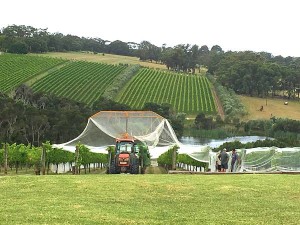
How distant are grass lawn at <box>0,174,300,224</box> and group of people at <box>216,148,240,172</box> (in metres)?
8.36

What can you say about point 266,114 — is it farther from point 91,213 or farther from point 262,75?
point 91,213

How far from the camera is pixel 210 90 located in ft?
347

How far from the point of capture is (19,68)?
106 metres

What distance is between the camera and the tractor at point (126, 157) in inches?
875

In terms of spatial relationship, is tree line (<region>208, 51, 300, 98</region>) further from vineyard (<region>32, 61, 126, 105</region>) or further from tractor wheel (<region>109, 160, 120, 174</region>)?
tractor wheel (<region>109, 160, 120, 174</region>)

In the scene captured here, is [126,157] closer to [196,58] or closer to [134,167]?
[134,167]

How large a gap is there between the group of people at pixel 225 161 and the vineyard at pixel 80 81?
58.4m

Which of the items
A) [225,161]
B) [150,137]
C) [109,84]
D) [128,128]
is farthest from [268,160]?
[109,84]

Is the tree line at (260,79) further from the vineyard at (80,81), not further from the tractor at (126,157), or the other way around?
the tractor at (126,157)

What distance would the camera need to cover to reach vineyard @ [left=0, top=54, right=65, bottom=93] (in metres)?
91.3

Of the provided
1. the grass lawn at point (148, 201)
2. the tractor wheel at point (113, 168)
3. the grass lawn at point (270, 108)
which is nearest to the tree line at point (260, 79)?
the grass lawn at point (270, 108)

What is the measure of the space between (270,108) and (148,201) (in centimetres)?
8827

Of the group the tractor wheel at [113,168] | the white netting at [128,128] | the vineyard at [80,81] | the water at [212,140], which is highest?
the vineyard at [80,81]

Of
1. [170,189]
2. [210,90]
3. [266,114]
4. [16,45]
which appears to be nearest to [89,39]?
[16,45]
